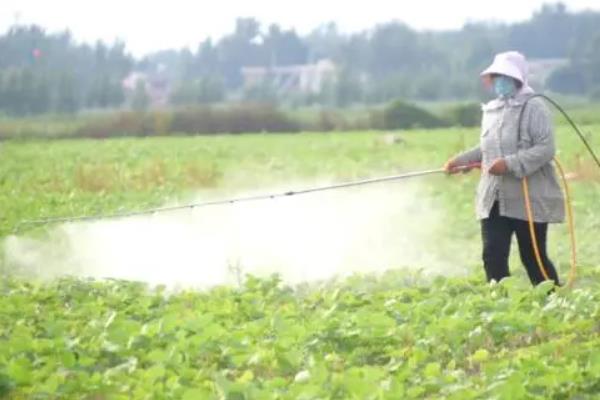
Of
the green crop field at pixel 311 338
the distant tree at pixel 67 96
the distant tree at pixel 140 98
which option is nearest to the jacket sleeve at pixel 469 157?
the green crop field at pixel 311 338

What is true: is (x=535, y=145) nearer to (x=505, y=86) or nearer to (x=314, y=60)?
(x=505, y=86)

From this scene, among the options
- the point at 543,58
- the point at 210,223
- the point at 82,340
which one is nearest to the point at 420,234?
the point at 210,223

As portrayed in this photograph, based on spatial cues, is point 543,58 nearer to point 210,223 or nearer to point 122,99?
point 122,99

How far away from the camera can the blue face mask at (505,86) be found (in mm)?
9336

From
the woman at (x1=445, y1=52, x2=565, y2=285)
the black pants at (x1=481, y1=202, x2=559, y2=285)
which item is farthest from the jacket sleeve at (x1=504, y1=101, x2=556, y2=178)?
the black pants at (x1=481, y1=202, x2=559, y2=285)

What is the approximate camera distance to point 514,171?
30.4 feet

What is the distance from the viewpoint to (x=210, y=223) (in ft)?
49.3

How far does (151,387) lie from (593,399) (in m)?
1.89

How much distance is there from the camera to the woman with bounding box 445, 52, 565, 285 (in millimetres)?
9273

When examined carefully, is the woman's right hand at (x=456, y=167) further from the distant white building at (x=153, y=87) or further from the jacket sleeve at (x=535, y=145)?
the distant white building at (x=153, y=87)

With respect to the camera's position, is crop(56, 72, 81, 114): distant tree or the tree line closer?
crop(56, 72, 81, 114): distant tree

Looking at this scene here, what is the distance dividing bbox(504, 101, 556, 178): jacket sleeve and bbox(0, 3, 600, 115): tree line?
130 ft

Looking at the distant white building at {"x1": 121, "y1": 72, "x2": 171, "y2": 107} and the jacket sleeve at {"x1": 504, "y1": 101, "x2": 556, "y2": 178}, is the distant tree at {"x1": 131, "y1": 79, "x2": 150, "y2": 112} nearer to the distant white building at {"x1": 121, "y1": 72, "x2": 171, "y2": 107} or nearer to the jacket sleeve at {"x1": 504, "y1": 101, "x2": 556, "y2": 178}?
the distant white building at {"x1": 121, "y1": 72, "x2": 171, "y2": 107}

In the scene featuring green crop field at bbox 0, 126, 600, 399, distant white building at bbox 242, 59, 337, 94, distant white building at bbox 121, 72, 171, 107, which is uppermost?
green crop field at bbox 0, 126, 600, 399
